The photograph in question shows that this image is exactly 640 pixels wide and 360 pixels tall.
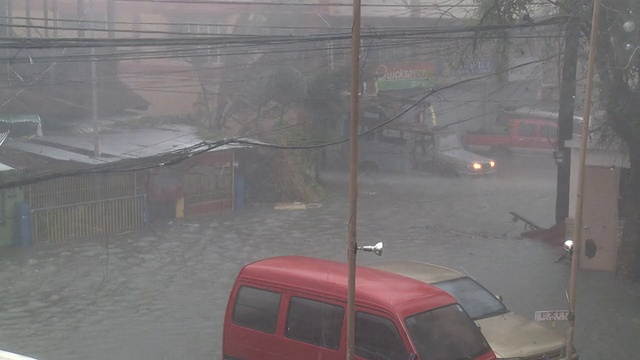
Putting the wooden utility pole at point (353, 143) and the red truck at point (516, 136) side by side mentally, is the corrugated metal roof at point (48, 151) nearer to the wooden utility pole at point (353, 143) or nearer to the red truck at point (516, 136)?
the wooden utility pole at point (353, 143)

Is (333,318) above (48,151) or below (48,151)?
below

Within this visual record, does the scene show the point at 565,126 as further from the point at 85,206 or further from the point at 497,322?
the point at 85,206

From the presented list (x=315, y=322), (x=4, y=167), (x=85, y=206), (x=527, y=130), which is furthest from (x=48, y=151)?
(x=527, y=130)

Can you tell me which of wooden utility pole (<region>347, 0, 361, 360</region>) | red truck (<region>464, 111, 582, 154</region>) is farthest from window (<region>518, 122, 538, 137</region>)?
wooden utility pole (<region>347, 0, 361, 360</region>)

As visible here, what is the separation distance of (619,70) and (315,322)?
24.9 ft

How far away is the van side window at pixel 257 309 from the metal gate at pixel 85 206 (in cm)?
1041

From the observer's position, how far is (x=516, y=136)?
29938 millimetres

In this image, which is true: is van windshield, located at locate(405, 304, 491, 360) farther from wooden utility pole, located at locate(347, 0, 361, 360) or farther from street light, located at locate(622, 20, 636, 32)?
street light, located at locate(622, 20, 636, 32)

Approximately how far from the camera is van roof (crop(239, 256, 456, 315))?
6414mm

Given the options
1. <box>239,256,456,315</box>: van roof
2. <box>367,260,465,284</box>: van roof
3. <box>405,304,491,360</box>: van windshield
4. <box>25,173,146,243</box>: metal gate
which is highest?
<box>239,256,456,315</box>: van roof

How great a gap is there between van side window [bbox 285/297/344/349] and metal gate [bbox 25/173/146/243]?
36.5 ft

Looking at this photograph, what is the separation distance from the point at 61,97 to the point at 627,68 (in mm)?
16249

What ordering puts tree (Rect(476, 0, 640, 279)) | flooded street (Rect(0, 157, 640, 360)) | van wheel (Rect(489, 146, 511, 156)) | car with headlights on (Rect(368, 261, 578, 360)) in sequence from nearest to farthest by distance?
car with headlights on (Rect(368, 261, 578, 360)), flooded street (Rect(0, 157, 640, 360)), tree (Rect(476, 0, 640, 279)), van wheel (Rect(489, 146, 511, 156))

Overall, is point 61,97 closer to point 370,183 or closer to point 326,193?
point 326,193
